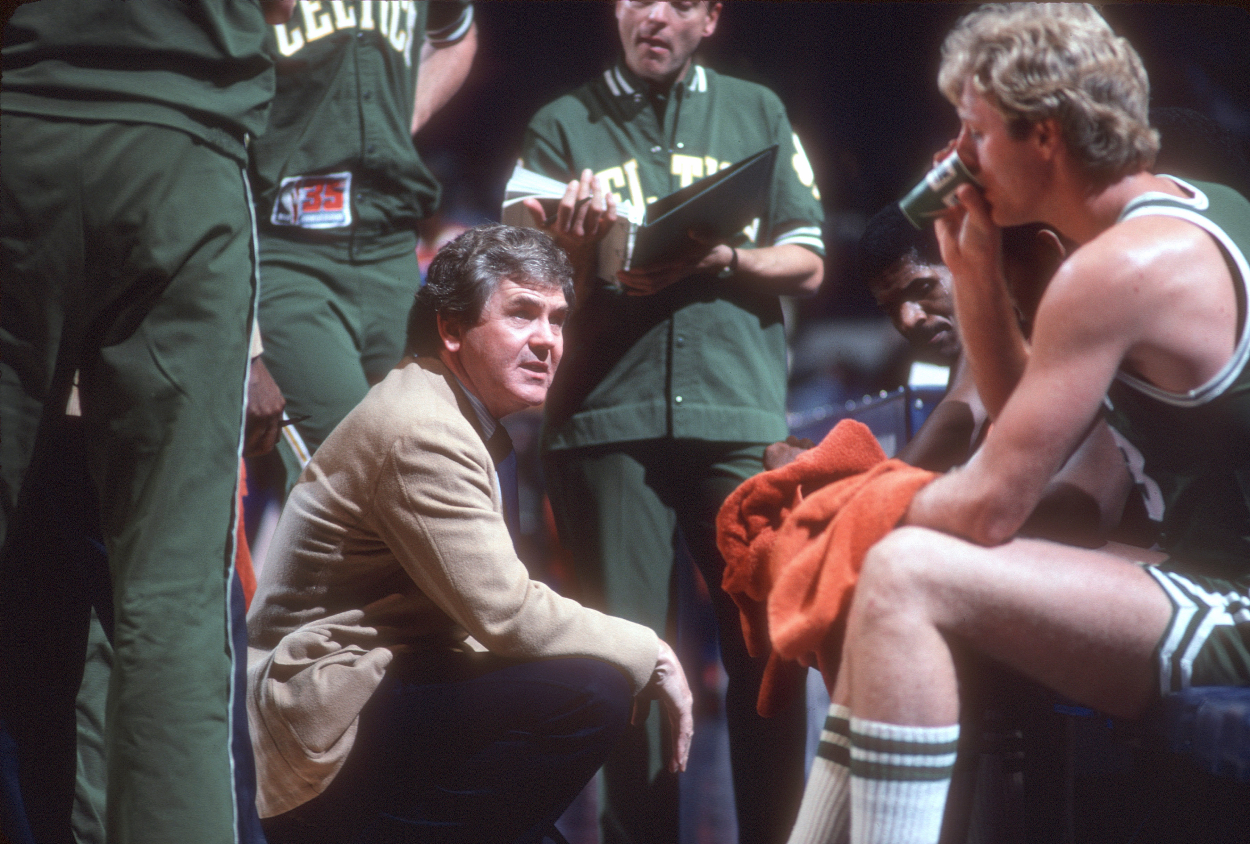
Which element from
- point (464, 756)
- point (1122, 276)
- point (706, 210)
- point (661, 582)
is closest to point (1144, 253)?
point (1122, 276)

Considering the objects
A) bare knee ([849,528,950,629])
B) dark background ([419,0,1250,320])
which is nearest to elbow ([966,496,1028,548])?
bare knee ([849,528,950,629])

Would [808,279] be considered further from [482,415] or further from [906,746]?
[906,746]

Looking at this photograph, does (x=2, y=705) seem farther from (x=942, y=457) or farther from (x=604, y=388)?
(x=942, y=457)

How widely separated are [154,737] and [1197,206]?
4.51 ft

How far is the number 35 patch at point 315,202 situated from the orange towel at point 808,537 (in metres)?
1.05

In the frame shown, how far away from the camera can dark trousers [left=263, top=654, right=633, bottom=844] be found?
5.08ft

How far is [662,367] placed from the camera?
1.92 meters

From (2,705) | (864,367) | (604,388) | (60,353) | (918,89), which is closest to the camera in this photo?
(60,353)

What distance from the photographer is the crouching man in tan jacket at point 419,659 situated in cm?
152

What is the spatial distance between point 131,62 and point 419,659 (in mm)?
935

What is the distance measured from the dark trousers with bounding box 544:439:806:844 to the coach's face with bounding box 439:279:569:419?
225 millimetres

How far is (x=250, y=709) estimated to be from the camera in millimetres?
1554

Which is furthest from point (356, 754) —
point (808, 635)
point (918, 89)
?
point (918, 89)

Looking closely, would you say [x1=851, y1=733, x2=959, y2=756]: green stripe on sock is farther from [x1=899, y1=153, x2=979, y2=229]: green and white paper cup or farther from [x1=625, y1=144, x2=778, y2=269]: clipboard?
[x1=625, y1=144, x2=778, y2=269]: clipboard
